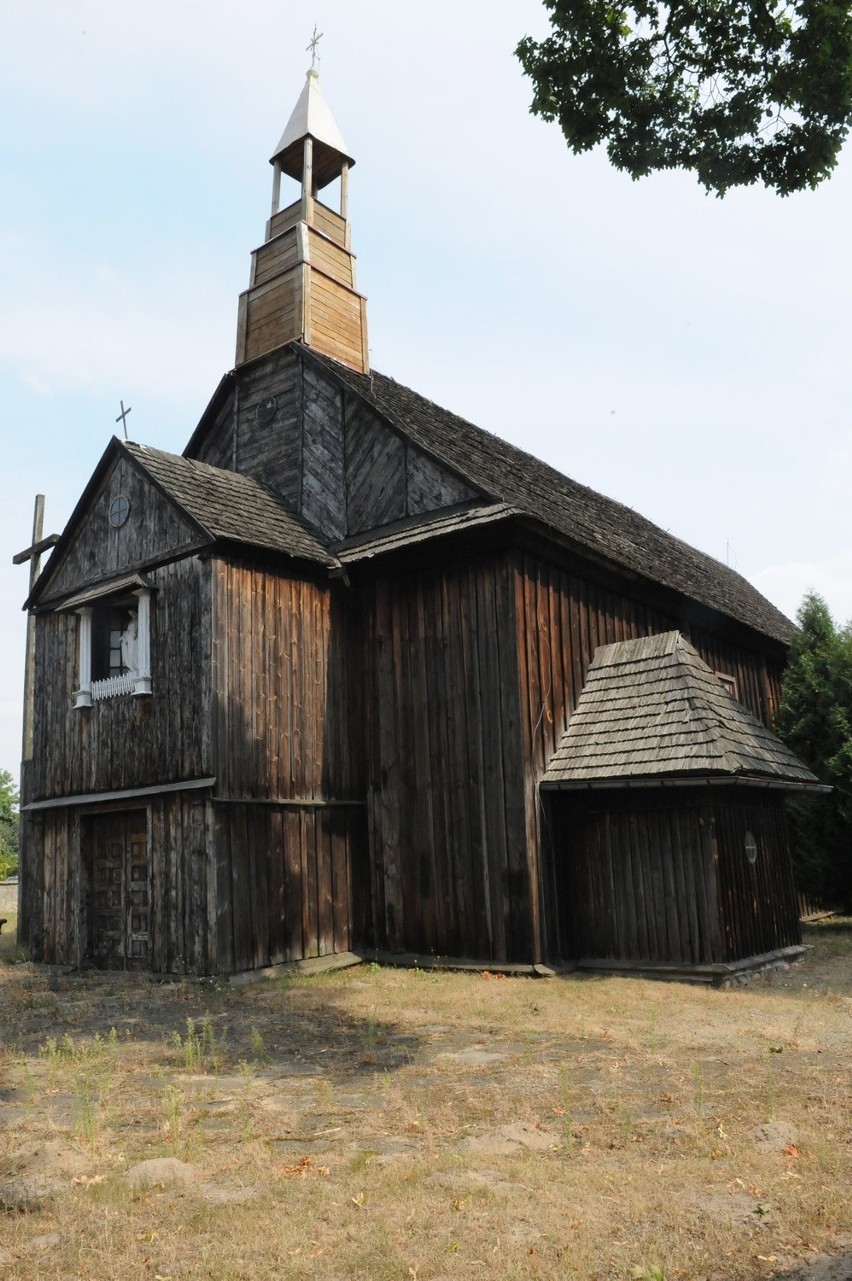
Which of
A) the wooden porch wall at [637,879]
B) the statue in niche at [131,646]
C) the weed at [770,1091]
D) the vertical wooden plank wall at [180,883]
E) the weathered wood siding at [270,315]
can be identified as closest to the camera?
the weed at [770,1091]

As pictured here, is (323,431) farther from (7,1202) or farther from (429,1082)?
(7,1202)

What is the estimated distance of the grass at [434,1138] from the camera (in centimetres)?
450

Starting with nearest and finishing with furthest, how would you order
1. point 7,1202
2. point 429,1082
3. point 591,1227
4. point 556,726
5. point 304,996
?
1. point 591,1227
2. point 7,1202
3. point 429,1082
4. point 304,996
5. point 556,726

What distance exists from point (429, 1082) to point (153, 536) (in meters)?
9.27

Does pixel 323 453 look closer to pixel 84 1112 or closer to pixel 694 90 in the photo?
pixel 694 90

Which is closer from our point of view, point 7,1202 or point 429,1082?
point 7,1202

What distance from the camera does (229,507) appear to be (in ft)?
48.8

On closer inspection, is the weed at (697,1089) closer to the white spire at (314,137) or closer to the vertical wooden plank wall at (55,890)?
the vertical wooden plank wall at (55,890)

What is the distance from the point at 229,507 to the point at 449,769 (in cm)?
495

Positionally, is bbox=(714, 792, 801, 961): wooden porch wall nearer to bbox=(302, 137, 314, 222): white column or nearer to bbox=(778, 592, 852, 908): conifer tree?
bbox=(778, 592, 852, 908): conifer tree

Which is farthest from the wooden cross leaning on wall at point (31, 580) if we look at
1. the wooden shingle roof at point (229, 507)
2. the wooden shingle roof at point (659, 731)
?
the wooden shingle roof at point (659, 731)

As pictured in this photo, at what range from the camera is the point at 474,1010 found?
10625 mm

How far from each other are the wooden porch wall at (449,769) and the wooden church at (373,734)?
0.04m

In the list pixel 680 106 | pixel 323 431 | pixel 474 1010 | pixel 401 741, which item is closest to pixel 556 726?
pixel 401 741
